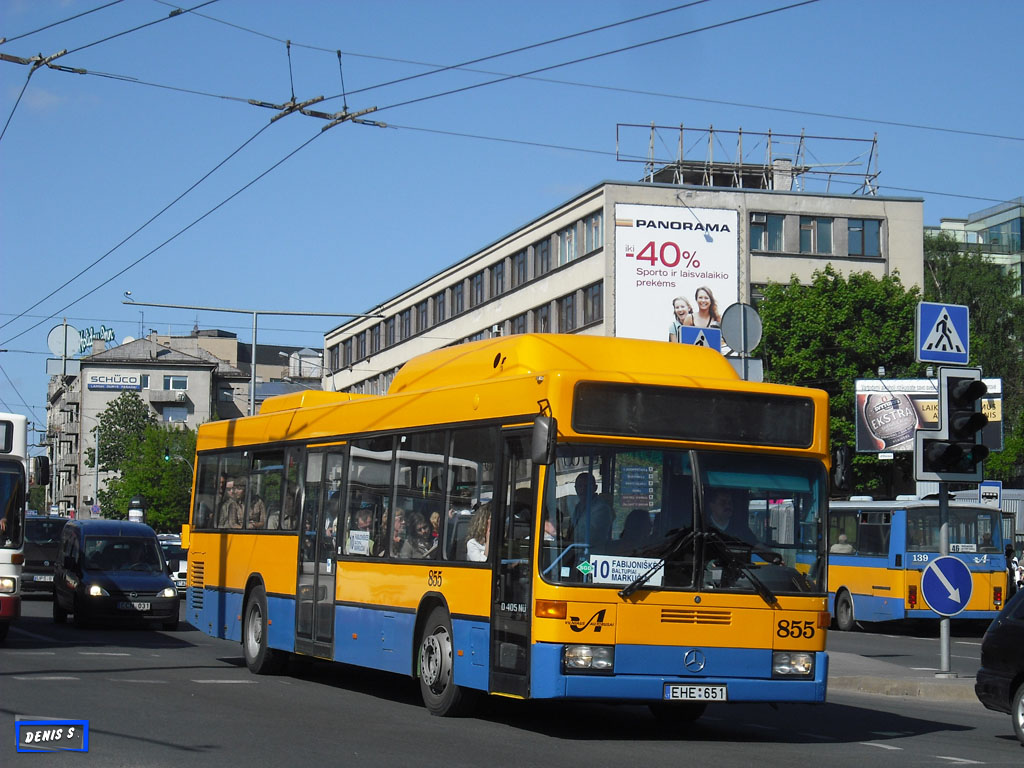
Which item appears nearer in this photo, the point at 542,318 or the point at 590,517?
the point at 590,517

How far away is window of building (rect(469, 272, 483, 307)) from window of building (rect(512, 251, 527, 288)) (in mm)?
3975

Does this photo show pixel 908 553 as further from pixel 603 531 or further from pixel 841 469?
pixel 603 531

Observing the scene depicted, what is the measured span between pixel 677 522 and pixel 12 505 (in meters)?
11.1

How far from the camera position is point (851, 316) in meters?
59.2

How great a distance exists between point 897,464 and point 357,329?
4196 centimetres

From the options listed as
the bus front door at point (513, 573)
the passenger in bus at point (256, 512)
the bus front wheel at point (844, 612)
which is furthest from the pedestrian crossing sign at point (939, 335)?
the bus front wheel at point (844, 612)

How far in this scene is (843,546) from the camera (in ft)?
109

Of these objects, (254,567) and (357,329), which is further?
(357,329)

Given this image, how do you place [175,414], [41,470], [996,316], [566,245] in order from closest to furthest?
[41,470]
[566,245]
[996,316]
[175,414]

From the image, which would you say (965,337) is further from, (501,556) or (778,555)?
(501,556)

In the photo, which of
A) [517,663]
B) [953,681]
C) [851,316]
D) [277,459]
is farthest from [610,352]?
[851,316]

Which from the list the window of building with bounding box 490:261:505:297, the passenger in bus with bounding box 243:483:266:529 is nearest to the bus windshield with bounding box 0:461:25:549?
the passenger in bus with bounding box 243:483:266:529

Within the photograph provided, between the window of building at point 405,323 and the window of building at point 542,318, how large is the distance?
17428 mm

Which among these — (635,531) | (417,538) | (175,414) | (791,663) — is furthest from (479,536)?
(175,414)
